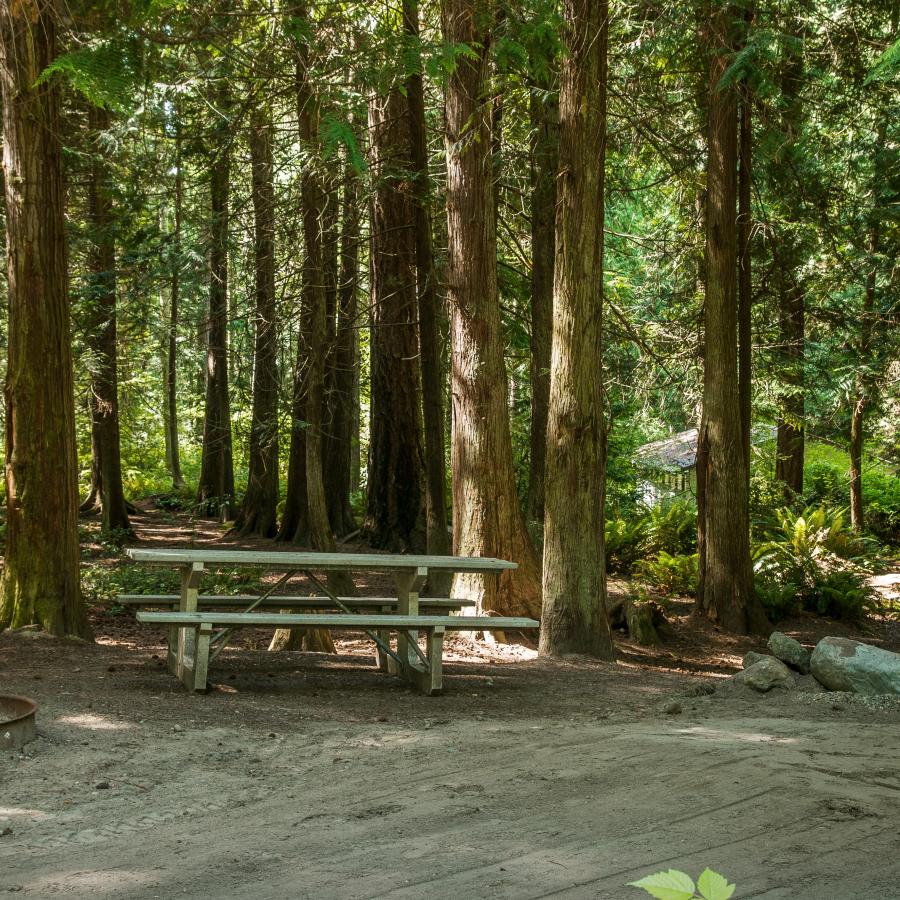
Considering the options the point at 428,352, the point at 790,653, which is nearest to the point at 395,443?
the point at 428,352

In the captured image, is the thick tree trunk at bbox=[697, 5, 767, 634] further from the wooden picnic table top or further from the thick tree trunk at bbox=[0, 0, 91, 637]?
the thick tree trunk at bbox=[0, 0, 91, 637]

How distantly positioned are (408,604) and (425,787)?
2909 mm

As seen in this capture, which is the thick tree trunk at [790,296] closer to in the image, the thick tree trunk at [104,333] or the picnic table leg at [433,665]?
A: the picnic table leg at [433,665]

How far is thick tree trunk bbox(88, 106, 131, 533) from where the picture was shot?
15.5 metres

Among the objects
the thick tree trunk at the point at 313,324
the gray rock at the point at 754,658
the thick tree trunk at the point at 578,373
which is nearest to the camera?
the gray rock at the point at 754,658

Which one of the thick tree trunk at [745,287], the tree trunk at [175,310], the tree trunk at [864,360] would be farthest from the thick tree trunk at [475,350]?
the tree trunk at [864,360]

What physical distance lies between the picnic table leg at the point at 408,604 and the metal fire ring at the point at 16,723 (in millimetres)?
2909

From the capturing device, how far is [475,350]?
34.0ft

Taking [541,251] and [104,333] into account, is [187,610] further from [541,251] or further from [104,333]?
[104,333]

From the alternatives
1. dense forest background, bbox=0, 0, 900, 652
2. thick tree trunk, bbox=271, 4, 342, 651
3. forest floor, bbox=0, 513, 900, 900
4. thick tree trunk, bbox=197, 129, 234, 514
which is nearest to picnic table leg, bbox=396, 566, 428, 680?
forest floor, bbox=0, 513, 900, 900

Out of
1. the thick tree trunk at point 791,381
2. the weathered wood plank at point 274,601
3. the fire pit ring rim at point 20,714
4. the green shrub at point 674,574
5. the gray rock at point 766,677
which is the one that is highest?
the thick tree trunk at point 791,381

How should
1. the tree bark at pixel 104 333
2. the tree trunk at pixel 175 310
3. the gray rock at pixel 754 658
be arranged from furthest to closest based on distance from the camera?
1. the tree bark at pixel 104 333
2. the tree trunk at pixel 175 310
3. the gray rock at pixel 754 658

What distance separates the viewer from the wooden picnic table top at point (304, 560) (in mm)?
6770

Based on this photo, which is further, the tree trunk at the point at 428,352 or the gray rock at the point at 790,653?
the tree trunk at the point at 428,352
